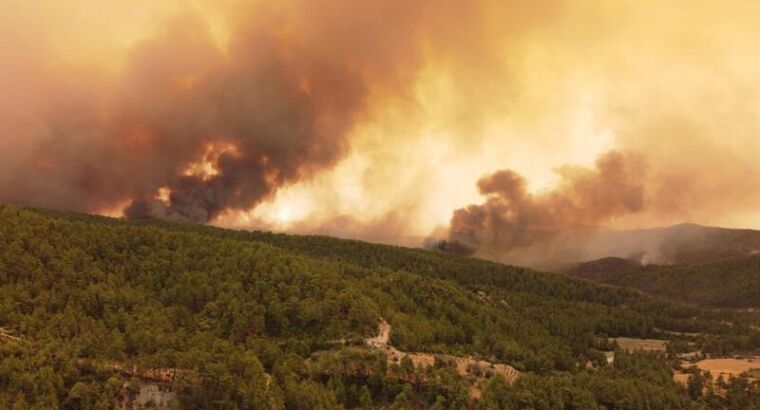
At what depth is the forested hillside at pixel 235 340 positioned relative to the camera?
116562mm

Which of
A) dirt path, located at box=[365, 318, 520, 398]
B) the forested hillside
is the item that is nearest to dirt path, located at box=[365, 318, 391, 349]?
dirt path, located at box=[365, 318, 520, 398]

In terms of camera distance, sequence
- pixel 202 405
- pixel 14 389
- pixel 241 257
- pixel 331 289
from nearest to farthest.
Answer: pixel 14 389, pixel 202 405, pixel 331 289, pixel 241 257

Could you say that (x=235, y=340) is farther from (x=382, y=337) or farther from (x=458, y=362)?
(x=458, y=362)

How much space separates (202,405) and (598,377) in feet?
329

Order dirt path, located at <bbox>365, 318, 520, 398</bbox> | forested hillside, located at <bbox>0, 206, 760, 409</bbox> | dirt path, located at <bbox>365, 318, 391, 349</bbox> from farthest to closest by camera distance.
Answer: dirt path, located at <bbox>365, 318, 391, 349</bbox> < dirt path, located at <bbox>365, 318, 520, 398</bbox> < forested hillside, located at <bbox>0, 206, 760, 409</bbox>

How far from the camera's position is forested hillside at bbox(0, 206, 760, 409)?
11656cm

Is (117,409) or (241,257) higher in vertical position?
(241,257)

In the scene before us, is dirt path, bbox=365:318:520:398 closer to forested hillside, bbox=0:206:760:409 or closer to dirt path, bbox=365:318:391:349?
dirt path, bbox=365:318:391:349

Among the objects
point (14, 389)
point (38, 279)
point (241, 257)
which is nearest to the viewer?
point (14, 389)

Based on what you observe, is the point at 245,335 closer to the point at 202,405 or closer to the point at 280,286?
the point at 280,286

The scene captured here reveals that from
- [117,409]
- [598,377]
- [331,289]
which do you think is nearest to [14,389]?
[117,409]

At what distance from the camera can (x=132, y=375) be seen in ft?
391

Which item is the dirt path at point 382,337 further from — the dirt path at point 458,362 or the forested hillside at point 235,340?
the forested hillside at point 235,340

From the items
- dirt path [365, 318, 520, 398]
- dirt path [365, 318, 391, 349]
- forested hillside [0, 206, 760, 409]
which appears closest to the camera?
forested hillside [0, 206, 760, 409]
